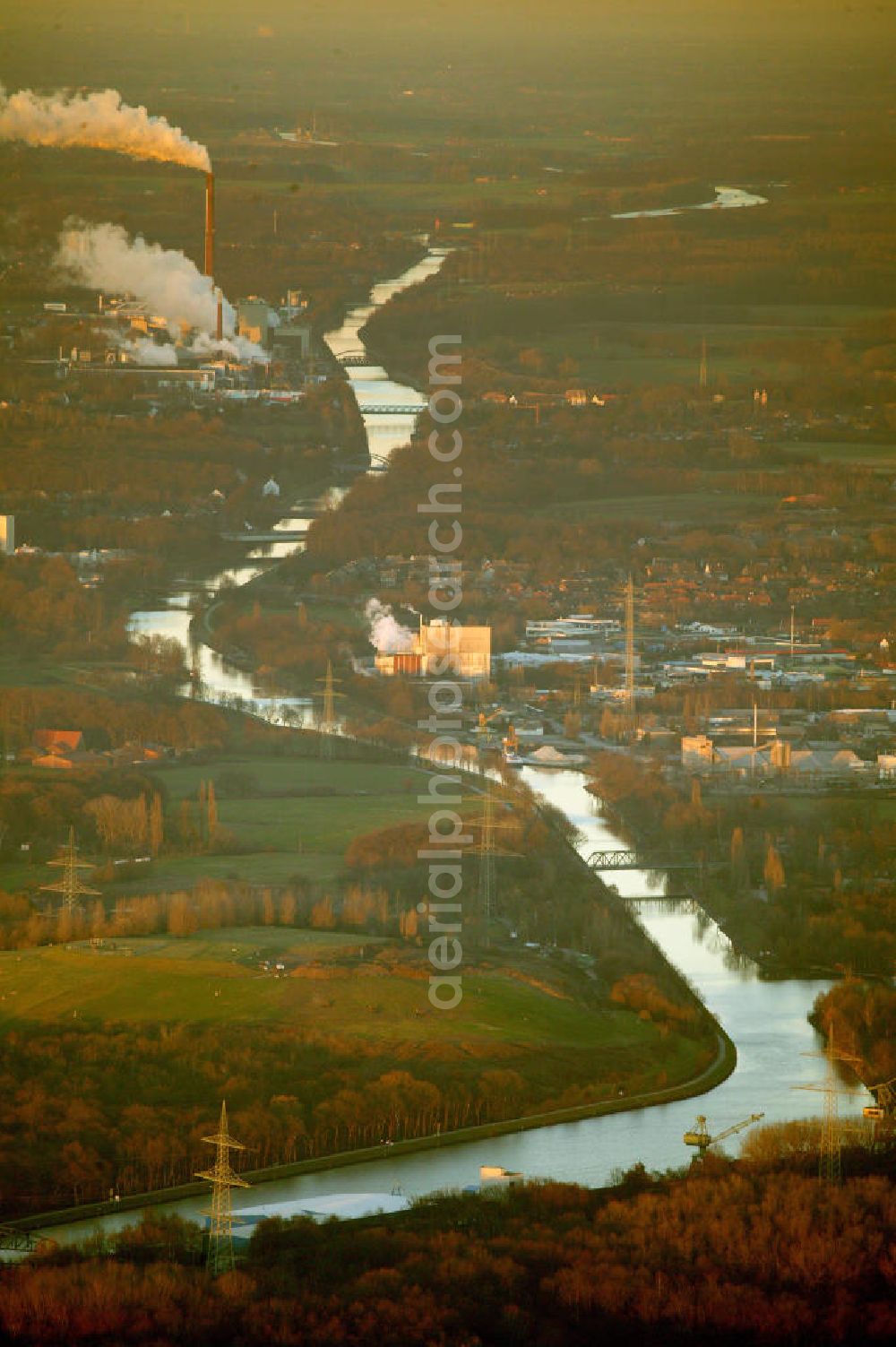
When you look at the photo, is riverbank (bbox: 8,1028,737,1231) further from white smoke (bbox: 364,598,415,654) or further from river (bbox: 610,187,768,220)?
river (bbox: 610,187,768,220)

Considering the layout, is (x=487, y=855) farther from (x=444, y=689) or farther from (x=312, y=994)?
(x=444, y=689)

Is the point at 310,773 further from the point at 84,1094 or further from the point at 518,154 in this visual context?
the point at 518,154

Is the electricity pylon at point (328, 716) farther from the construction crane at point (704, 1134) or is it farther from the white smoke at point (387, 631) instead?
the construction crane at point (704, 1134)

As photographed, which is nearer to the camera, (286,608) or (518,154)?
(286,608)

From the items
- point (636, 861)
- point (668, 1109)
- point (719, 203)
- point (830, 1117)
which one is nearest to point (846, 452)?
point (719, 203)

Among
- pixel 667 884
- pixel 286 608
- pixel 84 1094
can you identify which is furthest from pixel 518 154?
pixel 84 1094

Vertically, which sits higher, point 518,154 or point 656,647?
point 518,154

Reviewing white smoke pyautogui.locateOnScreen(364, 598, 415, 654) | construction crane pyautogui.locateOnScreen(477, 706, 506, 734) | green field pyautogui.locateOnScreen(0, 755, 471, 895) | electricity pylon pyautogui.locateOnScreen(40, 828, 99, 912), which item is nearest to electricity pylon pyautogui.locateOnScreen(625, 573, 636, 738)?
construction crane pyautogui.locateOnScreen(477, 706, 506, 734)
